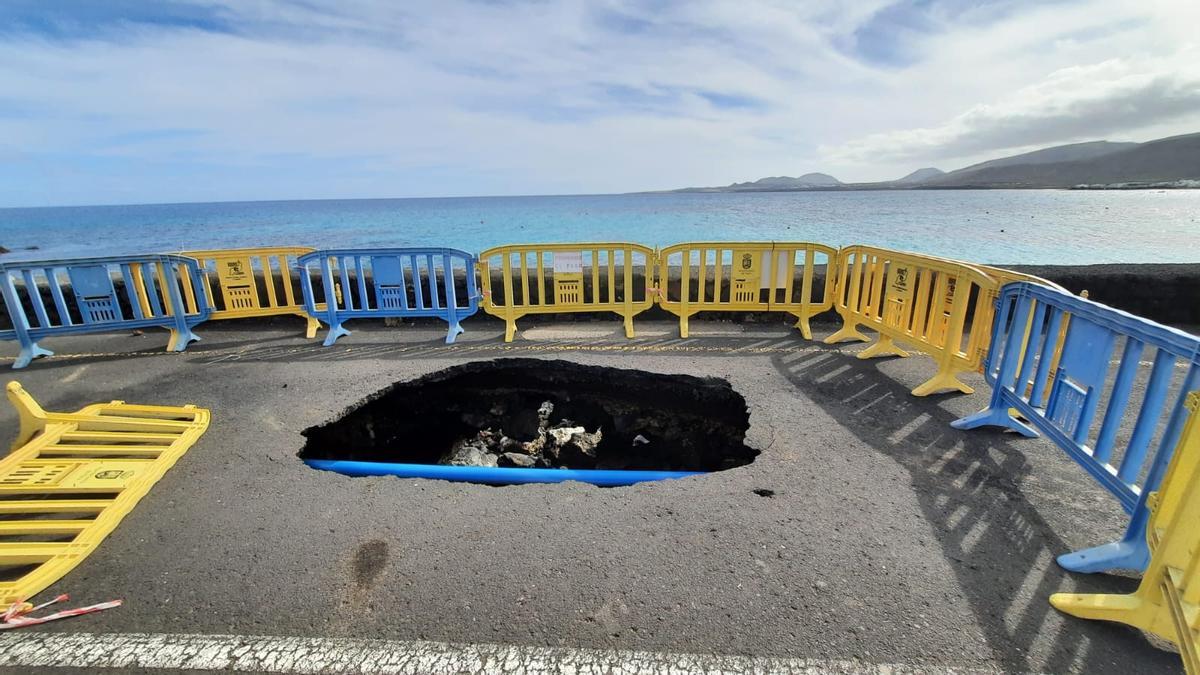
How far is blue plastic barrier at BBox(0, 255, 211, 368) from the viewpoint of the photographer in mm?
6703

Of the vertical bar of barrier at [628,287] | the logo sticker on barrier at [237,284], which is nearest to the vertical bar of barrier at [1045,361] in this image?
the vertical bar of barrier at [628,287]

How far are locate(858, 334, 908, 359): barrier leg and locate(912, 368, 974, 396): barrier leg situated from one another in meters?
1.21

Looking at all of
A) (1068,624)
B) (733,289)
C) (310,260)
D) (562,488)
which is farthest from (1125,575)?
(310,260)

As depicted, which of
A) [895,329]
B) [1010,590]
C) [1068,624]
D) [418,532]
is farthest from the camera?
[895,329]

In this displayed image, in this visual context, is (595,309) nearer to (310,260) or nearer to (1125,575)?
(310,260)

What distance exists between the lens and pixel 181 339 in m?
7.27

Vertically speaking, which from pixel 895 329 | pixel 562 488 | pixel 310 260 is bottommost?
pixel 562 488

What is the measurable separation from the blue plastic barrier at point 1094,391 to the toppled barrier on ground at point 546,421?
2.24 meters

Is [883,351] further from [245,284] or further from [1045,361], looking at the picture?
[245,284]

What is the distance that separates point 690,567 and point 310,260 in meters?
7.06

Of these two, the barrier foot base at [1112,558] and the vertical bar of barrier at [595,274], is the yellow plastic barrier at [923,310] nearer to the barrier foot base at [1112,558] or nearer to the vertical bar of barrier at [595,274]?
the barrier foot base at [1112,558]

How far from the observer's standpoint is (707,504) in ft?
11.3

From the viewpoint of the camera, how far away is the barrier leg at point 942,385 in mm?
5133

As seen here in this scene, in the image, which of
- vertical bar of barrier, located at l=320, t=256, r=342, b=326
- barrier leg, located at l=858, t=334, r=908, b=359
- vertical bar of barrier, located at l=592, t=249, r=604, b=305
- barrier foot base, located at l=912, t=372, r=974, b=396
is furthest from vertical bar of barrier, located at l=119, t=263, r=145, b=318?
barrier foot base, located at l=912, t=372, r=974, b=396
